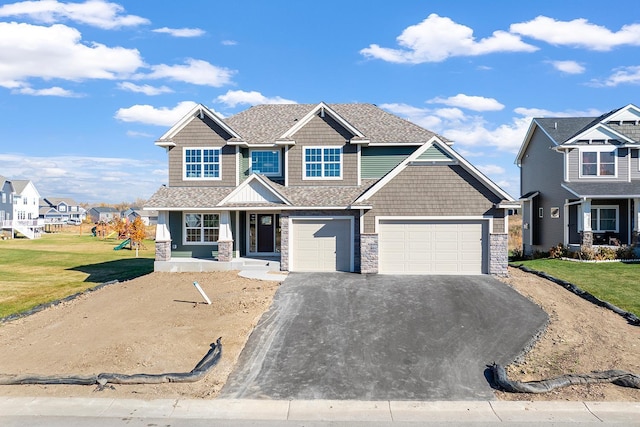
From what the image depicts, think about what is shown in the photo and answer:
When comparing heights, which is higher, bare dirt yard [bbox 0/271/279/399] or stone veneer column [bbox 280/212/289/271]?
stone veneer column [bbox 280/212/289/271]

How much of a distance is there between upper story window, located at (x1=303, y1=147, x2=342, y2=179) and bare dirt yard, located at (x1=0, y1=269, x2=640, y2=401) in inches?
254

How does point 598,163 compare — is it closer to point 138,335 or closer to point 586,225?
point 586,225

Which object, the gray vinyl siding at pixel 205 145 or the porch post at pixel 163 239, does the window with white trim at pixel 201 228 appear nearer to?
the porch post at pixel 163 239

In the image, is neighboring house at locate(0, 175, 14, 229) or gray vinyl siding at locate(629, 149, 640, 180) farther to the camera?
neighboring house at locate(0, 175, 14, 229)

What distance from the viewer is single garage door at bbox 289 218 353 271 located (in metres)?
18.6

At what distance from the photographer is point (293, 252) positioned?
18719 millimetres

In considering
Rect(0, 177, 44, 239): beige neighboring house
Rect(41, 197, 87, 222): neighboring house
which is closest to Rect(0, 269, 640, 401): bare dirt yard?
Rect(0, 177, 44, 239): beige neighboring house

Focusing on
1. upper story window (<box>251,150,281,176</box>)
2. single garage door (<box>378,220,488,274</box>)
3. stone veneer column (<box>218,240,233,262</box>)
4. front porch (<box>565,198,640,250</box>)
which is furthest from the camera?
front porch (<box>565,198,640,250</box>)

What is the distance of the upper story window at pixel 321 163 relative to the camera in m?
20.3

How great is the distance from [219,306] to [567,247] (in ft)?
69.6

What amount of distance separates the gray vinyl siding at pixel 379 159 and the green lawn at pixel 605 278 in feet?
28.0

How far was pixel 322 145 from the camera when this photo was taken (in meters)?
20.3

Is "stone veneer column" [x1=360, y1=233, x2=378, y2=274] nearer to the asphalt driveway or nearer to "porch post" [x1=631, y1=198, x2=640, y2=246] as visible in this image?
the asphalt driveway

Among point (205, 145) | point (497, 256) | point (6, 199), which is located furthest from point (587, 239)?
point (6, 199)
